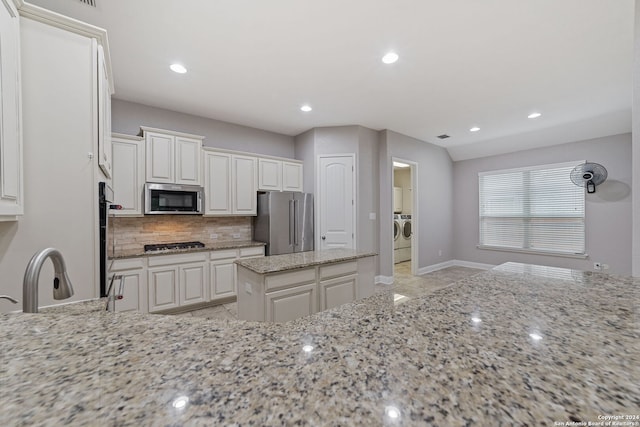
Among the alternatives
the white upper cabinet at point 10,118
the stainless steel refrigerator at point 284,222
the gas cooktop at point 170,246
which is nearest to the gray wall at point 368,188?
the stainless steel refrigerator at point 284,222

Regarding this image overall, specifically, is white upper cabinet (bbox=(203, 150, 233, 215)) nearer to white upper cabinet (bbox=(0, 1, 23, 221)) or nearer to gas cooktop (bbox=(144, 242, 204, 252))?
gas cooktop (bbox=(144, 242, 204, 252))

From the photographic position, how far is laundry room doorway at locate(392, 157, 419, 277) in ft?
16.9

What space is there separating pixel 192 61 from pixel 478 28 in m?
2.62

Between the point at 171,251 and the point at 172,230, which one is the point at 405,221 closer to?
the point at 172,230

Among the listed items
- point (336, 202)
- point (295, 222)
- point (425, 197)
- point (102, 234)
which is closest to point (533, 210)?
point (425, 197)

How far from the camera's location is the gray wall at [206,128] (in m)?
3.31

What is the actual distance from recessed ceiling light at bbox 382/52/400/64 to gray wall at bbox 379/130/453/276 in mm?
2102

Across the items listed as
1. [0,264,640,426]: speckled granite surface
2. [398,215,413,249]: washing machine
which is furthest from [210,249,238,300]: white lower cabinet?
[398,215,413,249]: washing machine

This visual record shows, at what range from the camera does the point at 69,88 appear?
1.48 m

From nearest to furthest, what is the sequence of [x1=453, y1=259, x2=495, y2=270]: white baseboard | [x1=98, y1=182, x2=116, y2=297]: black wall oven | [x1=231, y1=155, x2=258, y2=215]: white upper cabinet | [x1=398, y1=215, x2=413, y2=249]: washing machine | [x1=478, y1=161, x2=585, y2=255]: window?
[x1=98, y1=182, x2=116, y2=297]: black wall oven, [x1=231, y1=155, x2=258, y2=215]: white upper cabinet, [x1=478, y1=161, x2=585, y2=255]: window, [x1=453, y1=259, x2=495, y2=270]: white baseboard, [x1=398, y1=215, x2=413, y2=249]: washing machine

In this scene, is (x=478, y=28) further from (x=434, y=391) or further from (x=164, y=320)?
(x=164, y=320)

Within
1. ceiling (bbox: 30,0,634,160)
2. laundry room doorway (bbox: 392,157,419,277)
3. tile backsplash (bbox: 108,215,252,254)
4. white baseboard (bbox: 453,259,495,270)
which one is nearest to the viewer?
ceiling (bbox: 30,0,634,160)

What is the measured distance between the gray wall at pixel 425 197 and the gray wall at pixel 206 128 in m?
1.89

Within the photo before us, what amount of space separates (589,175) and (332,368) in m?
6.00
